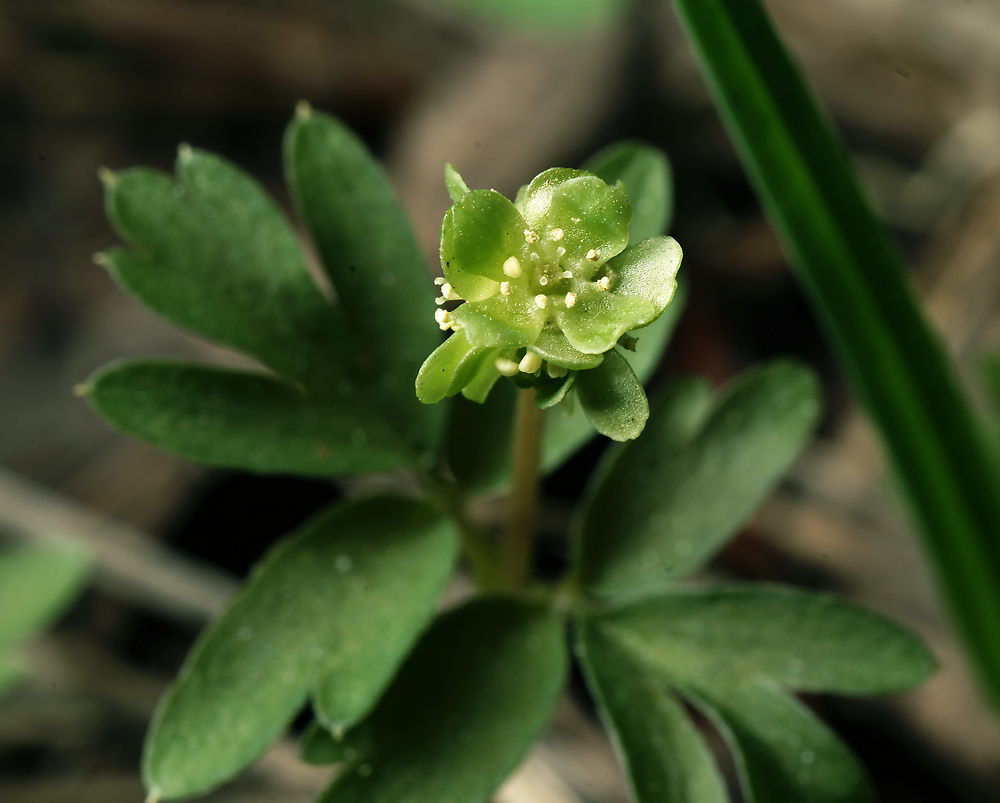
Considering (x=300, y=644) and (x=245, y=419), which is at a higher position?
(x=245, y=419)

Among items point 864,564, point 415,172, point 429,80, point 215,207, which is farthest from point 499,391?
point 429,80

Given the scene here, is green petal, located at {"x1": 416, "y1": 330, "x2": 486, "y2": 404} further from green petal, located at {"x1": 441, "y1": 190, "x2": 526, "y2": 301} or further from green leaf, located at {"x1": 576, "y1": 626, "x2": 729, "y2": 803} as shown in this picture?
green leaf, located at {"x1": 576, "y1": 626, "x2": 729, "y2": 803}

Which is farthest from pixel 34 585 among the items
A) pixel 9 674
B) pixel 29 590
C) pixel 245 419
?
pixel 245 419

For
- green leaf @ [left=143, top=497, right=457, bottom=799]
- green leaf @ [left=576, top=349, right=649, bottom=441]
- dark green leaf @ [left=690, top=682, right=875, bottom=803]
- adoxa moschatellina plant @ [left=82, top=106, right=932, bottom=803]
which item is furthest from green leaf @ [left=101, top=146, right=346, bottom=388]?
→ dark green leaf @ [left=690, top=682, right=875, bottom=803]

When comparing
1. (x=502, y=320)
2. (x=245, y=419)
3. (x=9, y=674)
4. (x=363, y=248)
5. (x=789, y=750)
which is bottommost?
(x=9, y=674)

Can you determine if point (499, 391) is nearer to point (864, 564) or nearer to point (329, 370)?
point (329, 370)

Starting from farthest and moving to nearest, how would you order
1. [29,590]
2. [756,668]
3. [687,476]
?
[29,590], [687,476], [756,668]

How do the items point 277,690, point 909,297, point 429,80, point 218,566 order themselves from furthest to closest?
point 429,80 < point 218,566 < point 909,297 < point 277,690

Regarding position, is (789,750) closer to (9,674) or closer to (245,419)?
(245,419)
